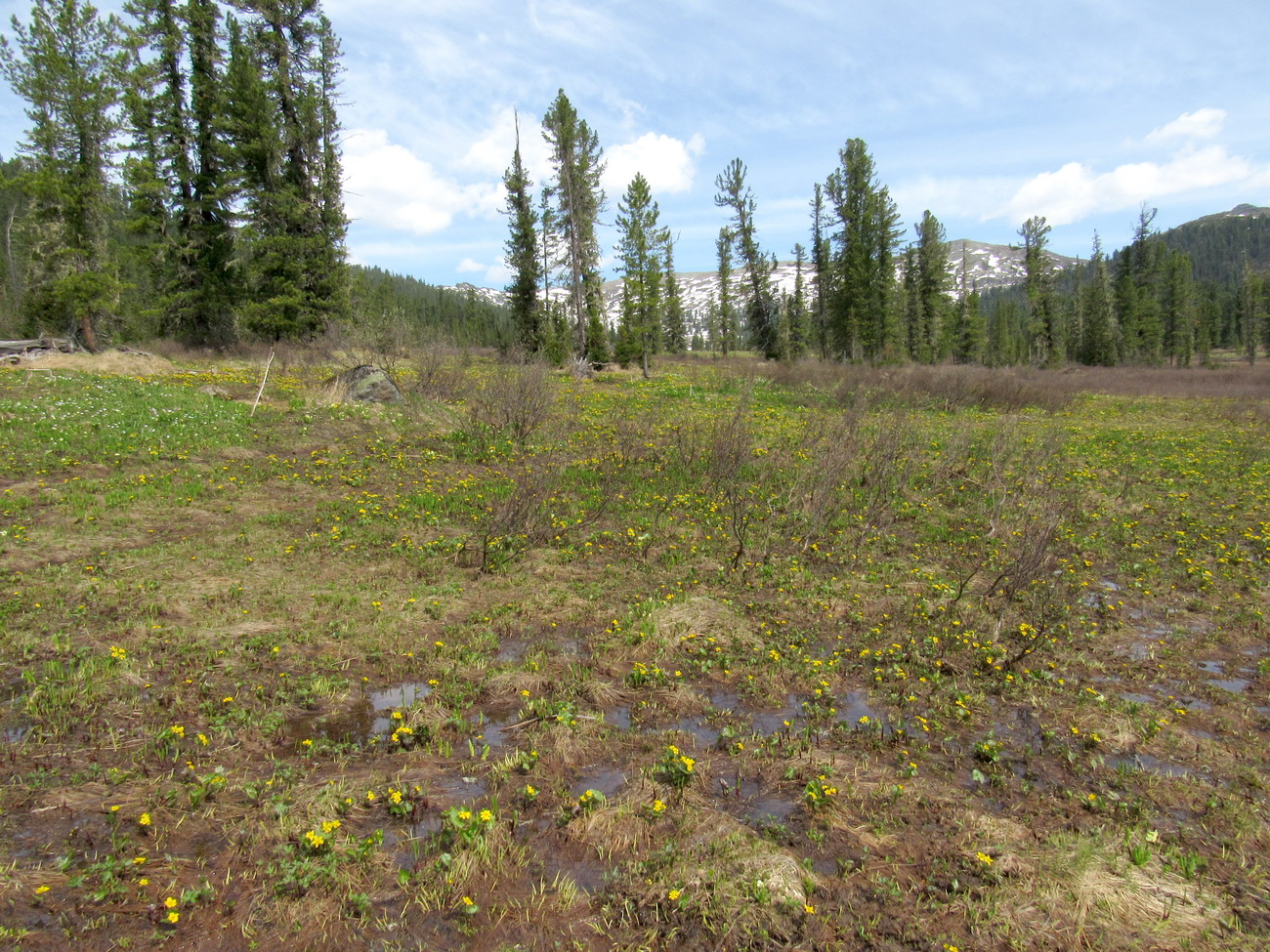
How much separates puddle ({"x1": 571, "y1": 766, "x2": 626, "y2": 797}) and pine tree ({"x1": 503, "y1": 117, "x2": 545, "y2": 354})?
29011 mm

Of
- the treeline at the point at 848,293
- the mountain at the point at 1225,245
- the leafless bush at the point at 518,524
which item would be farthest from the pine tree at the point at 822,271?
the mountain at the point at 1225,245

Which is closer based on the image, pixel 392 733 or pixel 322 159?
pixel 392 733

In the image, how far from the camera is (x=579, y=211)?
30.0 metres

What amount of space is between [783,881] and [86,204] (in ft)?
85.2

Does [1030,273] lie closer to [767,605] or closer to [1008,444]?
[1008,444]

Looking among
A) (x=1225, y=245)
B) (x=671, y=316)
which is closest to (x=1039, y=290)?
(x=671, y=316)

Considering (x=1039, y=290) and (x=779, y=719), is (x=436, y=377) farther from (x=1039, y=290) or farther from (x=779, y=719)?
(x=1039, y=290)

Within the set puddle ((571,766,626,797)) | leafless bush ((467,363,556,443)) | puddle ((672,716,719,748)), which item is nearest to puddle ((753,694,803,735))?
puddle ((672,716,719,748))

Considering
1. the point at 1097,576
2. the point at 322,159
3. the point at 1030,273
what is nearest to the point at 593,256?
the point at 322,159

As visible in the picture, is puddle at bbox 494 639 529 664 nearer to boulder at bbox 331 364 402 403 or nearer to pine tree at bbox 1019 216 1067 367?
boulder at bbox 331 364 402 403

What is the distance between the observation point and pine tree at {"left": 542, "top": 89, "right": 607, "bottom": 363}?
93.0 ft

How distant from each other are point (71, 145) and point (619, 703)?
25617 millimetres

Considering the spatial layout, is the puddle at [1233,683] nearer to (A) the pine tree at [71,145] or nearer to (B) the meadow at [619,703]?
(B) the meadow at [619,703]

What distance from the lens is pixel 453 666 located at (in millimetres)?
5230
